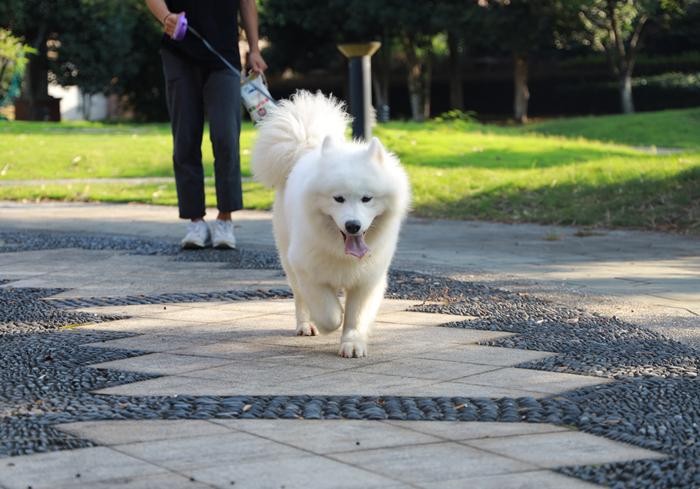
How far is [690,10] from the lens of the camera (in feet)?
138

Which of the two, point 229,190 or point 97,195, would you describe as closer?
point 229,190

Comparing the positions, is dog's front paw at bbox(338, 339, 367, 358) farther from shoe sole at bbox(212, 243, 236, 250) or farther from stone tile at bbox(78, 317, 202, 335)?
shoe sole at bbox(212, 243, 236, 250)

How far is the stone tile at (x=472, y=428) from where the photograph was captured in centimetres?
382

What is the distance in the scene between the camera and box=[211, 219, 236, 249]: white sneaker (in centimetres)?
874

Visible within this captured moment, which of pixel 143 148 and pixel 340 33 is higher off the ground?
pixel 340 33

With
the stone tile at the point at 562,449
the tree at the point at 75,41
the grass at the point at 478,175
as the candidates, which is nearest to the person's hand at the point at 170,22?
the grass at the point at 478,175

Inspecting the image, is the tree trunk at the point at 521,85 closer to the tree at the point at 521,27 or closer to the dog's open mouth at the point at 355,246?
the tree at the point at 521,27

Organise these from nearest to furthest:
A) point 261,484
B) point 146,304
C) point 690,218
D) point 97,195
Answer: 1. point 261,484
2. point 146,304
3. point 690,218
4. point 97,195

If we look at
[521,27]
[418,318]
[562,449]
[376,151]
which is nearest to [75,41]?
[521,27]

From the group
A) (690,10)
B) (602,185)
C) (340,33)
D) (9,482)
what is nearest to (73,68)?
(340,33)

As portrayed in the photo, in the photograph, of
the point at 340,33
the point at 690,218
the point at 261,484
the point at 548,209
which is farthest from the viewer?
the point at 340,33

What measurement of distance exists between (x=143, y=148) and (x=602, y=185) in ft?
25.7

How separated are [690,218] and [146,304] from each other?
17.8ft

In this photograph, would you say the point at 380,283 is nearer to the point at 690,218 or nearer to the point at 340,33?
the point at 690,218
